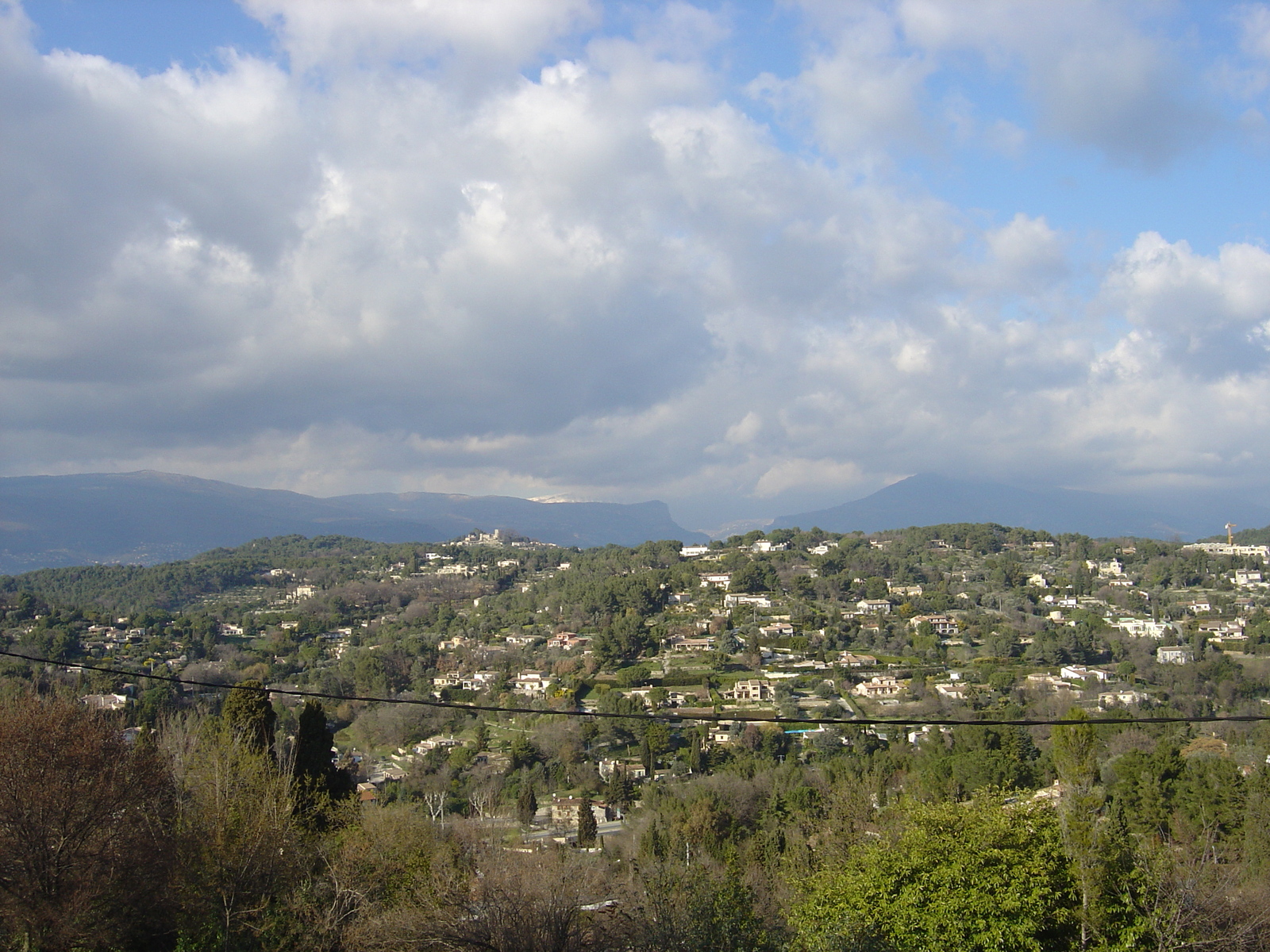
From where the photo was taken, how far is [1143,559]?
59656 millimetres

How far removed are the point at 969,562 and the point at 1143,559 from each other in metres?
11.7

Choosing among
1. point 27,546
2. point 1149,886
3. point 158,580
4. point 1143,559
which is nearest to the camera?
point 1149,886

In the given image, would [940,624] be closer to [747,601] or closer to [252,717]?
[747,601]

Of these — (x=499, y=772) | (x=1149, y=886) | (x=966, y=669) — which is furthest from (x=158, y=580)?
(x=1149, y=886)

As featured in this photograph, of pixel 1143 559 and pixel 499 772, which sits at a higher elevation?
pixel 1143 559

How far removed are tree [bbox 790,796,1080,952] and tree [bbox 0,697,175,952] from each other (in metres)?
7.16

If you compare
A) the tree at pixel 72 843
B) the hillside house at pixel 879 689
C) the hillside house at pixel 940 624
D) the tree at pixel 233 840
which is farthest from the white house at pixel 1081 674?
the tree at pixel 72 843

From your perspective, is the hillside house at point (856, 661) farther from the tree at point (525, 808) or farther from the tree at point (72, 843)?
the tree at point (72, 843)

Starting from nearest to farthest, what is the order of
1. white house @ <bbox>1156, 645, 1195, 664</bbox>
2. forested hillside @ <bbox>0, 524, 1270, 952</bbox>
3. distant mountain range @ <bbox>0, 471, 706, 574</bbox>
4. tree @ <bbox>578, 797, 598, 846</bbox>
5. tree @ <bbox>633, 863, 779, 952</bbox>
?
1. tree @ <bbox>633, 863, 779, 952</bbox>
2. forested hillside @ <bbox>0, 524, 1270, 952</bbox>
3. tree @ <bbox>578, 797, 598, 846</bbox>
4. white house @ <bbox>1156, 645, 1195, 664</bbox>
5. distant mountain range @ <bbox>0, 471, 706, 574</bbox>

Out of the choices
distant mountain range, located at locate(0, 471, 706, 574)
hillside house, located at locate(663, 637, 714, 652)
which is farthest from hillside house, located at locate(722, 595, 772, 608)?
distant mountain range, located at locate(0, 471, 706, 574)

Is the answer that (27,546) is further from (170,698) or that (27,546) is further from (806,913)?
→ (806,913)

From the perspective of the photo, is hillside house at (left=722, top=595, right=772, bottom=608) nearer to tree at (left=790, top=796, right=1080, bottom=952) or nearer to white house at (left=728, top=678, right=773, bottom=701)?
white house at (left=728, top=678, right=773, bottom=701)

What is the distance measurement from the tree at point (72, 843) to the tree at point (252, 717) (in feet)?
18.4

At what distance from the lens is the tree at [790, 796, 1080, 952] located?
827cm
